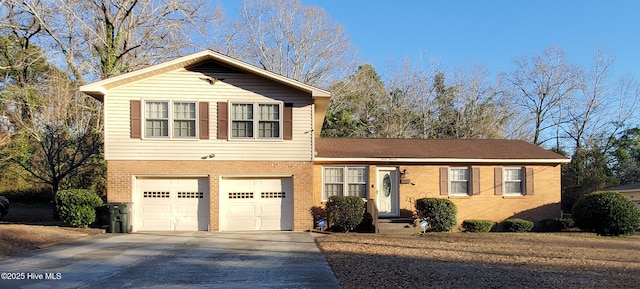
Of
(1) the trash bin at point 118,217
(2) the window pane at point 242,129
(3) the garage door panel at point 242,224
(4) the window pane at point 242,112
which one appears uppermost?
(4) the window pane at point 242,112

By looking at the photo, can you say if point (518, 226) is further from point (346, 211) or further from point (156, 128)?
point (156, 128)

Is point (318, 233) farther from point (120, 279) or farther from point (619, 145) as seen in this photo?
point (619, 145)

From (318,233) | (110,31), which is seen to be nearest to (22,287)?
(318,233)

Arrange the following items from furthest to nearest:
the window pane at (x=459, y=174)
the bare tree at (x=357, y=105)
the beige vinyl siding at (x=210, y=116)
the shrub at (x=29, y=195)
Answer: the bare tree at (x=357, y=105) → the shrub at (x=29, y=195) → the window pane at (x=459, y=174) → the beige vinyl siding at (x=210, y=116)

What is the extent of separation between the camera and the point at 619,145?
115 ft

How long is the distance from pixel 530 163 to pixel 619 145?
838 inches

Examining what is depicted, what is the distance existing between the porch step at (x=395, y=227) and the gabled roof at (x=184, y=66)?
496 cm

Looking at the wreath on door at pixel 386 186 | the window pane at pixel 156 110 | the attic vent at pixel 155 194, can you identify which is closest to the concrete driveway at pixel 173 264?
the attic vent at pixel 155 194

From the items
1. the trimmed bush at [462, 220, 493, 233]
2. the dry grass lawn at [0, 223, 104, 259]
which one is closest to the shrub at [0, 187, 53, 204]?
the dry grass lawn at [0, 223, 104, 259]

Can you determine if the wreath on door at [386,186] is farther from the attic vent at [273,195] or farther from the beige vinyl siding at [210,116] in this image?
the attic vent at [273,195]

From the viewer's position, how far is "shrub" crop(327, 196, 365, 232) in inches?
631

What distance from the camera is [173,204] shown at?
16219mm

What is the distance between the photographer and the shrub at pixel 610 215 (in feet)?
54.8

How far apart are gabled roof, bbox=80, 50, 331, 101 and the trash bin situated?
3844 millimetres
